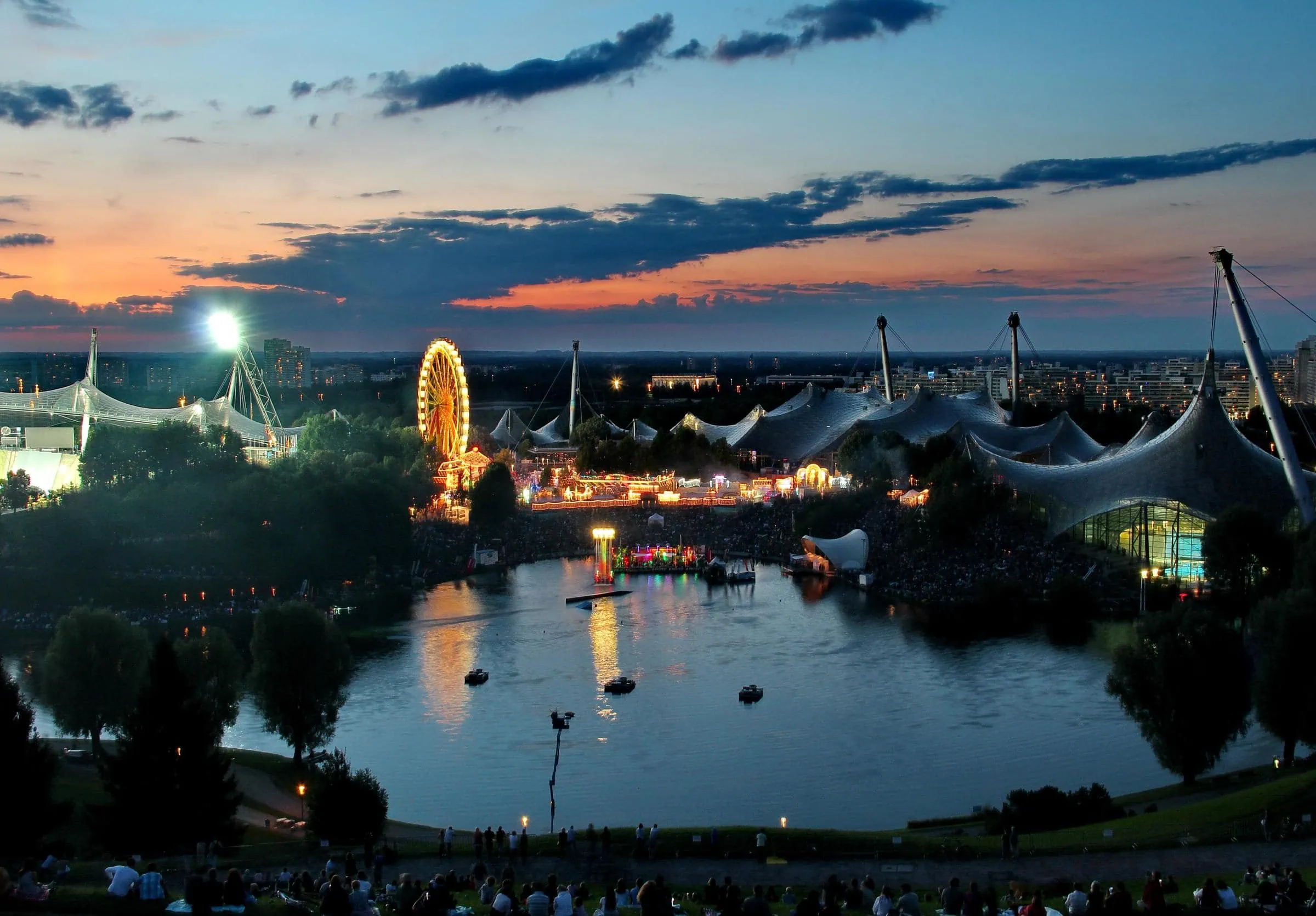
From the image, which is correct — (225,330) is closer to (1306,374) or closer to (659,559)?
(659,559)

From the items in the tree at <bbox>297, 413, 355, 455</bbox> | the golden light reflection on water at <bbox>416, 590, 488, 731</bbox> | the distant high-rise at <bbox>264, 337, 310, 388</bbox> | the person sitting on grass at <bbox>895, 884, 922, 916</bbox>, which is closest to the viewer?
the person sitting on grass at <bbox>895, 884, 922, 916</bbox>

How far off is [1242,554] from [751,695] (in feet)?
33.8

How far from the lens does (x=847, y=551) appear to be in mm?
28969

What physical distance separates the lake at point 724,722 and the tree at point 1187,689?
2.32ft

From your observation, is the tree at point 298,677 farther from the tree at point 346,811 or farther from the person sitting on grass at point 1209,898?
the person sitting on grass at point 1209,898

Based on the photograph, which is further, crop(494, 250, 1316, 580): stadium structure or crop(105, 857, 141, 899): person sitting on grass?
crop(494, 250, 1316, 580): stadium structure

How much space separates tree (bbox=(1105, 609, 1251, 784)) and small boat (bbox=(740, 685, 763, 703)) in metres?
5.05

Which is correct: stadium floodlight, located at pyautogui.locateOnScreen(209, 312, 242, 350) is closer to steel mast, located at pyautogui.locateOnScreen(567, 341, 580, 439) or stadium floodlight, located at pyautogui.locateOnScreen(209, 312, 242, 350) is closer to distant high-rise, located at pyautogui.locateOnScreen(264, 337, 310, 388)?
steel mast, located at pyautogui.locateOnScreen(567, 341, 580, 439)

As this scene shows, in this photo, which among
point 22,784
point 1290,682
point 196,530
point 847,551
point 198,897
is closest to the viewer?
point 198,897

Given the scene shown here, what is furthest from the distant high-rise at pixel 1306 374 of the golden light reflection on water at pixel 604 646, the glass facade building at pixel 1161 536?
the golden light reflection on water at pixel 604 646

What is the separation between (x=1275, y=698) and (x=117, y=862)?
12124 millimetres

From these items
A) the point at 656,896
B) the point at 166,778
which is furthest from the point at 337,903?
the point at 166,778

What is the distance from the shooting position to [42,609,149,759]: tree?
50.2 ft

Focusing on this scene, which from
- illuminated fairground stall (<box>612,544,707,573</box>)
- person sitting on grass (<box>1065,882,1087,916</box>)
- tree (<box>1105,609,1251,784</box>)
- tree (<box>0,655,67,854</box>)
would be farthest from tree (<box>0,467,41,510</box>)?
person sitting on grass (<box>1065,882,1087,916</box>)
